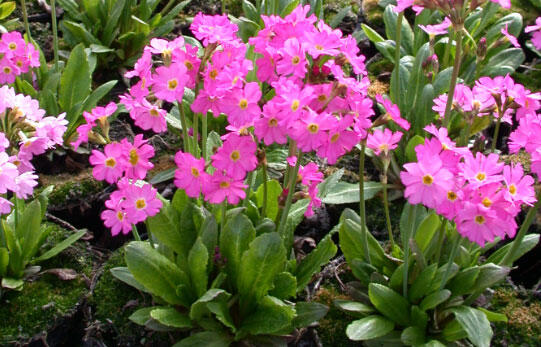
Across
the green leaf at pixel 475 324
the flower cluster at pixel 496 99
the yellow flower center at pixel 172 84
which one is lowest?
the green leaf at pixel 475 324

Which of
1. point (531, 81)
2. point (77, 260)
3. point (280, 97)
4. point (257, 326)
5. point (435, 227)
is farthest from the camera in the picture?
point (531, 81)

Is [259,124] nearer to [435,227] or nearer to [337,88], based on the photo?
[337,88]

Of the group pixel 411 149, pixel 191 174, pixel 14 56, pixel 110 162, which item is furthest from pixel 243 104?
pixel 14 56

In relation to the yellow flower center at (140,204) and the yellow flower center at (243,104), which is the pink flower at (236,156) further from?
the yellow flower center at (140,204)

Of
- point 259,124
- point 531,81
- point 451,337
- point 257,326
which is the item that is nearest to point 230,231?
point 257,326

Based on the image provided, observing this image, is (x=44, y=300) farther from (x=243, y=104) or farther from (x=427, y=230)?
(x=427, y=230)

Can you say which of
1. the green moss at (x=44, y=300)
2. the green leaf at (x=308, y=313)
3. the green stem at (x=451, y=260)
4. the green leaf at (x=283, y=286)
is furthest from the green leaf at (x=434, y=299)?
the green moss at (x=44, y=300)
